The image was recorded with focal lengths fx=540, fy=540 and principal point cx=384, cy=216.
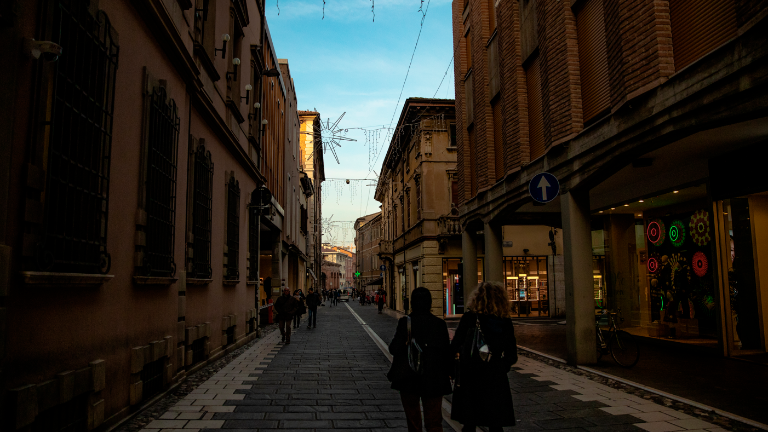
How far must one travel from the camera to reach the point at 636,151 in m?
8.73

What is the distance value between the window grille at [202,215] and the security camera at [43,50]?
5.83 meters

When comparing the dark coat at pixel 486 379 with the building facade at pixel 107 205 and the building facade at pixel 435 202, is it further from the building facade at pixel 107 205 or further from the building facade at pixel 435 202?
the building facade at pixel 435 202

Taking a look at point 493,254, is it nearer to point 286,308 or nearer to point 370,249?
point 286,308

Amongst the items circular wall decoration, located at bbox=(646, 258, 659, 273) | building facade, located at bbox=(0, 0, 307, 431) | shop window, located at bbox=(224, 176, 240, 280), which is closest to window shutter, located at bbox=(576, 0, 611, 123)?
circular wall decoration, located at bbox=(646, 258, 659, 273)

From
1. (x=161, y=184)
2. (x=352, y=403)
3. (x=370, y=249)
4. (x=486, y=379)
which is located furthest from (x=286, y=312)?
(x=370, y=249)

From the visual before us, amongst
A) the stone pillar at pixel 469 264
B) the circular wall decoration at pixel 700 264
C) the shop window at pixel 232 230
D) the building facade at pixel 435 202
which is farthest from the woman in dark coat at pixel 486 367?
the building facade at pixel 435 202

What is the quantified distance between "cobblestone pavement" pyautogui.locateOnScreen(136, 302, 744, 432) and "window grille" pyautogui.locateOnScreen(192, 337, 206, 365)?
22.2 inches

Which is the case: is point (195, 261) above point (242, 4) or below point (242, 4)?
below

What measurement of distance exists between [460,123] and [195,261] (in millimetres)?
11915

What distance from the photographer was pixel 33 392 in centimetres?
423

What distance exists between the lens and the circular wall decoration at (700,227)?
11.9 meters

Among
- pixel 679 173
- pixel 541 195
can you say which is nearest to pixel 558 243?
pixel 679 173

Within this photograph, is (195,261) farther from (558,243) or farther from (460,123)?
(558,243)

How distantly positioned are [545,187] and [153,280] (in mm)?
7191
